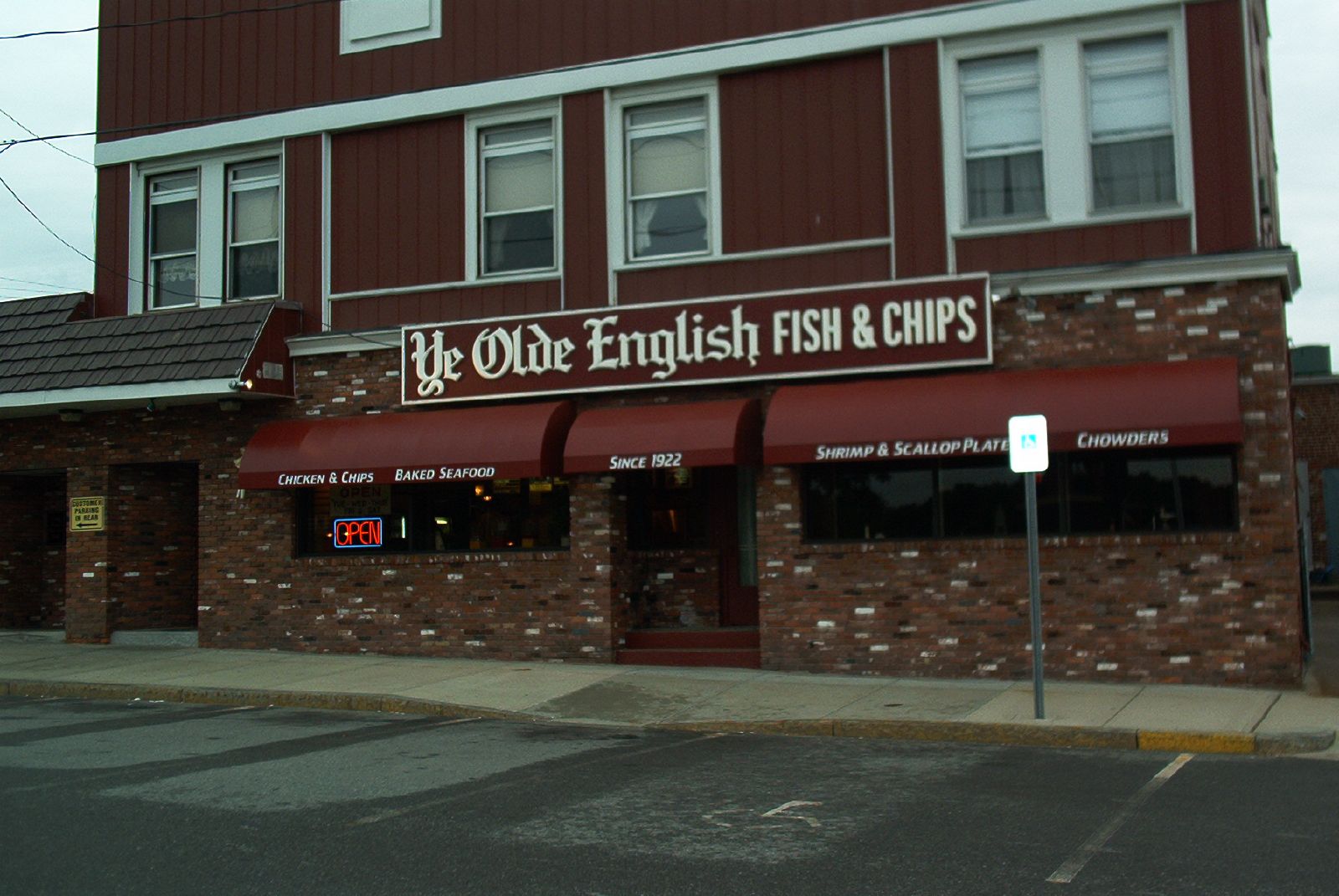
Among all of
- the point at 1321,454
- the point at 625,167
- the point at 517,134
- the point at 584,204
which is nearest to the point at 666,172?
the point at 625,167

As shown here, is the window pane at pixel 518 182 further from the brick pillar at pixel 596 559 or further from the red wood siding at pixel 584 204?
the brick pillar at pixel 596 559

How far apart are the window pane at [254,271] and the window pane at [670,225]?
5103 mm

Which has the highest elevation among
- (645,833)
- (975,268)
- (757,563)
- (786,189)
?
(786,189)

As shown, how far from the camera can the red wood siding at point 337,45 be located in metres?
15.1

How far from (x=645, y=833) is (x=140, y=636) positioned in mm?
12350

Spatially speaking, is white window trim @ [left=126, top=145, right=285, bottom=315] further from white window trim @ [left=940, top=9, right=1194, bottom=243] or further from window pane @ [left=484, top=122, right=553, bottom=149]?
white window trim @ [left=940, top=9, right=1194, bottom=243]

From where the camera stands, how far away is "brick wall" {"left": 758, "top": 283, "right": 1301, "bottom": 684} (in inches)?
493

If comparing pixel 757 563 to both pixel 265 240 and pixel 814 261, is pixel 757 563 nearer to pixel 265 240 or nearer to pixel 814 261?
pixel 814 261

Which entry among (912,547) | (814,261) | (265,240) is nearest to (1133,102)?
(814,261)

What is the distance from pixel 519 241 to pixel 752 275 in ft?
10.2

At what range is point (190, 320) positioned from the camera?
1678 cm

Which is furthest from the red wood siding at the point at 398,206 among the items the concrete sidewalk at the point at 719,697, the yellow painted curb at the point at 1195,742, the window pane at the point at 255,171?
the yellow painted curb at the point at 1195,742

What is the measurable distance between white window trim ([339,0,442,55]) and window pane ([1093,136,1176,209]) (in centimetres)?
807

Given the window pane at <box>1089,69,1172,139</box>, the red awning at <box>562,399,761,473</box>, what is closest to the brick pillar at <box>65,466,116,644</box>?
the red awning at <box>562,399,761,473</box>
